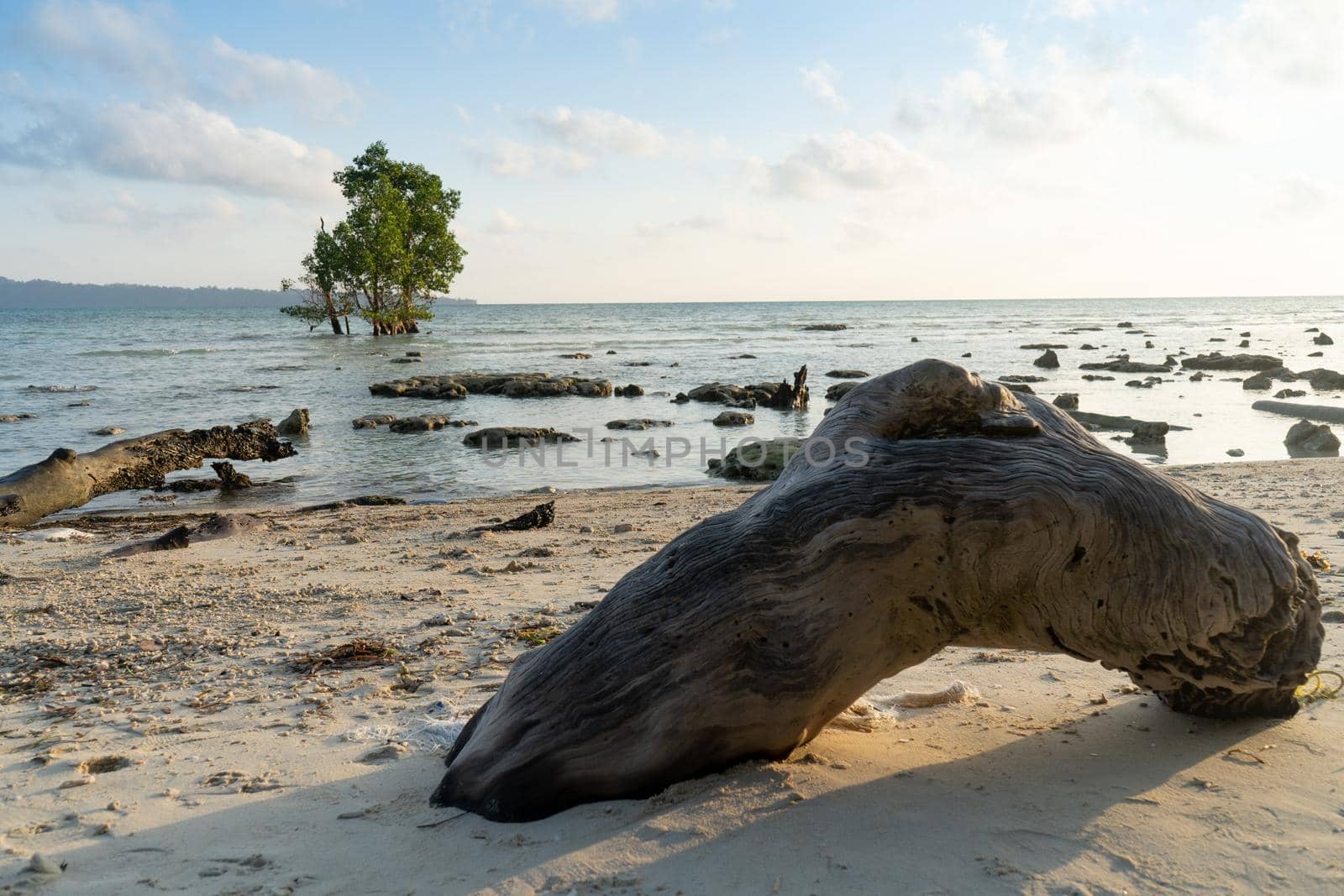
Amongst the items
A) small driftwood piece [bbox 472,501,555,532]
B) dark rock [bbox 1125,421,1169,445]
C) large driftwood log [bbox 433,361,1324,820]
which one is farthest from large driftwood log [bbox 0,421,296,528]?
dark rock [bbox 1125,421,1169,445]

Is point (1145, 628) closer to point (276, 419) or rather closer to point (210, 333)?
point (276, 419)

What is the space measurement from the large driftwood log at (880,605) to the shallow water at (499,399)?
10.5m

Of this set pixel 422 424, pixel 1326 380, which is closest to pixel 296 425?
pixel 422 424

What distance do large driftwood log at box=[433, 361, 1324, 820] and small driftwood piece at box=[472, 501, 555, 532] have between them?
633cm

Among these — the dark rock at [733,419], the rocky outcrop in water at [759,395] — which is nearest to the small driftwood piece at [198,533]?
the dark rock at [733,419]

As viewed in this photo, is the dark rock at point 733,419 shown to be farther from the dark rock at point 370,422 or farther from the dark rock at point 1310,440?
the dark rock at point 1310,440

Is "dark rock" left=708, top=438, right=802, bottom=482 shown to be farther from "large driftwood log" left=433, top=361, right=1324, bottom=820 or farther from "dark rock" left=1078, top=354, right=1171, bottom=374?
"dark rock" left=1078, top=354, right=1171, bottom=374

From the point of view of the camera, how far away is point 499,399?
27078 millimetres

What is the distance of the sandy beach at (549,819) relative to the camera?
284 cm

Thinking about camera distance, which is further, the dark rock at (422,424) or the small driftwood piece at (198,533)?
the dark rock at (422,424)

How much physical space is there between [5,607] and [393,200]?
4791cm

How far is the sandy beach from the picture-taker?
284cm

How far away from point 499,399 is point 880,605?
967 inches

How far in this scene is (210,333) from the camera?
7012 centimetres
